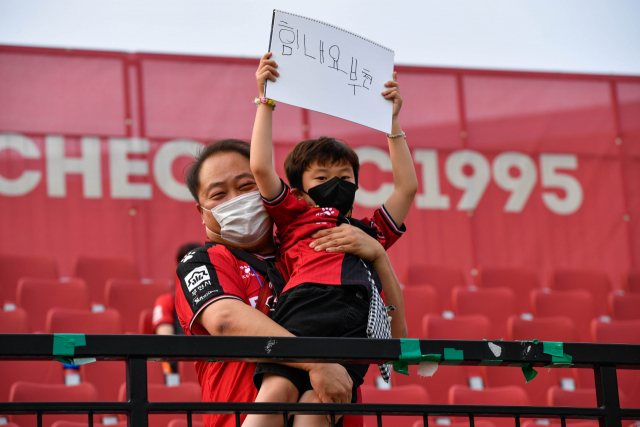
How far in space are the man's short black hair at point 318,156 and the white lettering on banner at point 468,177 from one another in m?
5.11

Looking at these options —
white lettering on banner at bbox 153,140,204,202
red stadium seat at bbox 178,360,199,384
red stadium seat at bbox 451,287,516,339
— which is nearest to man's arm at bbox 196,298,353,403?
red stadium seat at bbox 178,360,199,384

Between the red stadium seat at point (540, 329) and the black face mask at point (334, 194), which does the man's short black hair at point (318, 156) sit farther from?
the red stadium seat at point (540, 329)

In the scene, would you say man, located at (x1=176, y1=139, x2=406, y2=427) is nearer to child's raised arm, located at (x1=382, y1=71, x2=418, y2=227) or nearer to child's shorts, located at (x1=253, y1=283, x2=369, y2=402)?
child's shorts, located at (x1=253, y1=283, x2=369, y2=402)

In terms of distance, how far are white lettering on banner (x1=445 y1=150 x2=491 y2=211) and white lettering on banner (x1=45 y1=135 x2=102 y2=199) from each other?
3.43 metres

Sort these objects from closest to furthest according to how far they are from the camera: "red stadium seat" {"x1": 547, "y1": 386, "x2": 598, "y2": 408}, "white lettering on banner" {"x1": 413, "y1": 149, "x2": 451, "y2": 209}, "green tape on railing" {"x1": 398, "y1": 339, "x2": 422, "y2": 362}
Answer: "green tape on railing" {"x1": 398, "y1": 339, "x2": 422, "y2": 362}
"red stadium seat" {"x1": 547, "y1": 386, "x2": 598, "y2": 408}
"white lettering on banner" {"x1": 413, "y1": 149, "x2": 451, "y2": 209}

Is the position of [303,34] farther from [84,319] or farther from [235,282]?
[84,319]

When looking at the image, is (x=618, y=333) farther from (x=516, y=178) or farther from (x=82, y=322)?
(x=82, y=322)

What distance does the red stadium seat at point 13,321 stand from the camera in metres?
4.16

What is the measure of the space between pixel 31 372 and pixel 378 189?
149 inches

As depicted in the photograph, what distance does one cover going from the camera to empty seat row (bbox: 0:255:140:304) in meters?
5.34

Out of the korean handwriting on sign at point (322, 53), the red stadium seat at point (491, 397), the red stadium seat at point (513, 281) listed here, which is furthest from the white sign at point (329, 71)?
the red stadium seat at point (513, 281)

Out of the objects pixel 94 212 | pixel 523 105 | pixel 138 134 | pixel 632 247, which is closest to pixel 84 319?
pixel 94 212

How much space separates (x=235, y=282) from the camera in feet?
5.74

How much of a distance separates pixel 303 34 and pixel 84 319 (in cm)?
300
